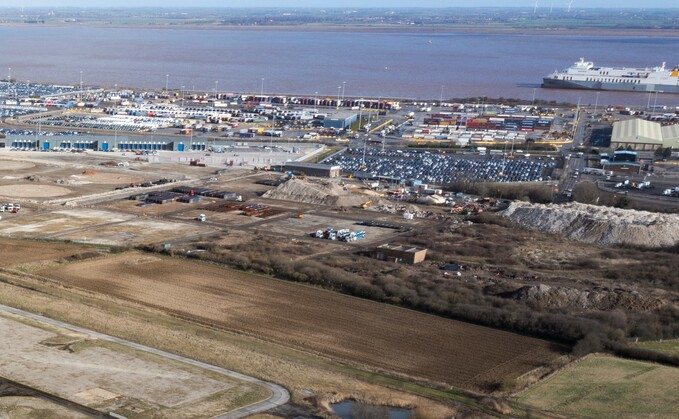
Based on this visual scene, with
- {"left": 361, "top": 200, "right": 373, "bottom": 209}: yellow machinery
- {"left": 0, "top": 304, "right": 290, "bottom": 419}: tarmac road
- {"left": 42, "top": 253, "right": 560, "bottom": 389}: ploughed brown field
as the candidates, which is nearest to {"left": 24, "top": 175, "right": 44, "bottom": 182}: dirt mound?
{"left": 42, "top": 253, "right": 560, "bottom": 389}: ploughed brown field

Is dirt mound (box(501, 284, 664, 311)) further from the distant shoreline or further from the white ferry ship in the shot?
the distant shoreline

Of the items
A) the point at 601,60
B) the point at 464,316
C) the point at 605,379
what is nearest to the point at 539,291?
the point at 464,316

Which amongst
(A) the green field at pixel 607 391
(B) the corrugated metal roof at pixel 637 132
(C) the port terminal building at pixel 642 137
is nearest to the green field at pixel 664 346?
(A) the green field at pixel 607 391

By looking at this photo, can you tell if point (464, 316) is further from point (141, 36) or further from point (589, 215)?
point (141, 36)

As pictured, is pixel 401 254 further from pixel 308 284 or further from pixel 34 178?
pixel 34 178

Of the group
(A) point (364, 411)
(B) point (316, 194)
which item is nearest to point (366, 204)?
(B) point (316, 194)

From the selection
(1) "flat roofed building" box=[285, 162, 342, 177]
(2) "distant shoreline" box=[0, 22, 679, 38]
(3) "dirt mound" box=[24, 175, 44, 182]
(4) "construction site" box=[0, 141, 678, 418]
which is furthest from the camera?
(2) "distant shoreline" box=[0, 22, 679, 38]
